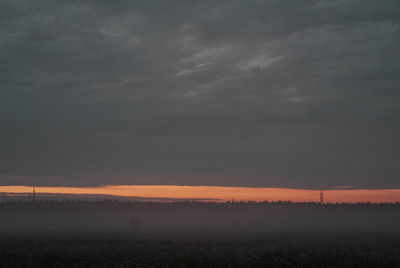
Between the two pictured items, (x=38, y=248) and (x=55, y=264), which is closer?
(x=55, y=264)

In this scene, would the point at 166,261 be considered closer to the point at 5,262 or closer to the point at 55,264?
the point at 55,264

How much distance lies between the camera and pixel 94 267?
1356 inches

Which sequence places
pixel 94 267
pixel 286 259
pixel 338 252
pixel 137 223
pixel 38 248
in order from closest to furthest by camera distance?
pixel 94 267 < pixel 286 259 < pixel 338 252 < pixel 38 248 < pixel 137 223

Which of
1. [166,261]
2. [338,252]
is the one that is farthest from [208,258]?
[338,252]

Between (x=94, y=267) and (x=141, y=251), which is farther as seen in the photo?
(x=141, y=251)

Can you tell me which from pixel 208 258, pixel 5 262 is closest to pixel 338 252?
pixel 208 258

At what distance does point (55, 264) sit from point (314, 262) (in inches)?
847

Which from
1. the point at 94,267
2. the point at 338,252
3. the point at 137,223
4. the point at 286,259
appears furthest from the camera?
the point at 137,223

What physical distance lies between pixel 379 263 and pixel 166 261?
17402 mm

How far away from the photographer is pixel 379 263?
35062mm

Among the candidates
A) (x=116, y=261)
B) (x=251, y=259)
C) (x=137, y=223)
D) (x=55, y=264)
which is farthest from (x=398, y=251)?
(x=137, y=223)

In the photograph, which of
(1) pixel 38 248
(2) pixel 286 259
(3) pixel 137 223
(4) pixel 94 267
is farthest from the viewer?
(3) pixel 137 223

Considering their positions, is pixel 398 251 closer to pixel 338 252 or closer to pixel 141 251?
pixel 338 252

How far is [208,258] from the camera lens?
121 feet
